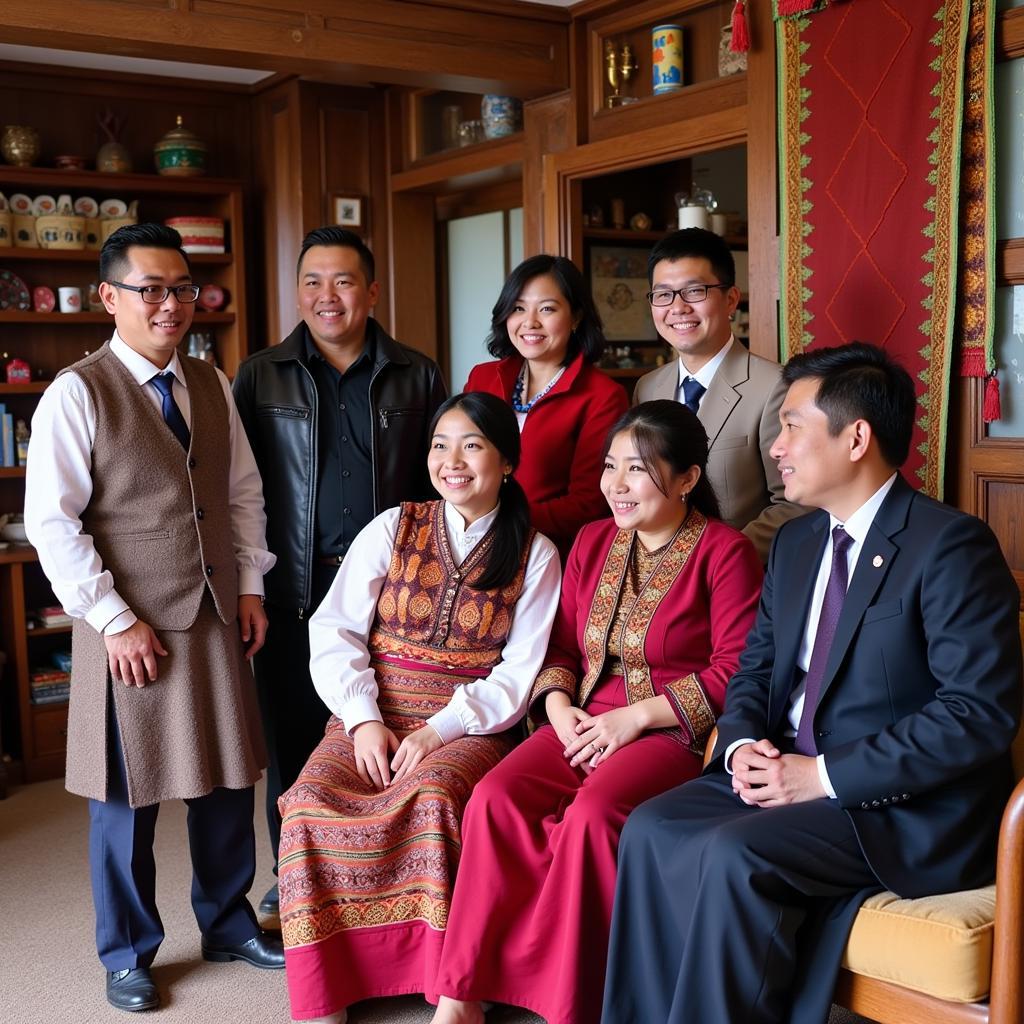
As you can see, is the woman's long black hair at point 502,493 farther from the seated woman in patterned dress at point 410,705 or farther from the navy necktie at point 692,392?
the navy necktie at point 692,392

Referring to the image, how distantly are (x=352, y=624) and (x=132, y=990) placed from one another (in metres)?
0.90

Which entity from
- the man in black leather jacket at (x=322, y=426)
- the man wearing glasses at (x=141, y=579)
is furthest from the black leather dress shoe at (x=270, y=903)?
the man in black leather jacket at (x=322, y=426)

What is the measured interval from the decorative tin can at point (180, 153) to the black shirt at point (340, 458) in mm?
2515

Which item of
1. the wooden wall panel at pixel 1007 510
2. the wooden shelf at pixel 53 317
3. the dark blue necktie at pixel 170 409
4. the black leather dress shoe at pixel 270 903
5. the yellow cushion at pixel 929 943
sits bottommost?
the black leather dress shoe at pixel 270 903

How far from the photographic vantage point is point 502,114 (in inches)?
184

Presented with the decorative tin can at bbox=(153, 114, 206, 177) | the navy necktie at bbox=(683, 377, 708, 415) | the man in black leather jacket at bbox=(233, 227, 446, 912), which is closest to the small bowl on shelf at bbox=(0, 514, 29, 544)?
the decorative tin can at bbox=(153, 114, 206, 177)

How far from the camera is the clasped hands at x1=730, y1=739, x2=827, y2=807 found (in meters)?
2.16

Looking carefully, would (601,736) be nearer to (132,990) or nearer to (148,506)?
(148,506)

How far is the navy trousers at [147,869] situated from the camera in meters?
2.65

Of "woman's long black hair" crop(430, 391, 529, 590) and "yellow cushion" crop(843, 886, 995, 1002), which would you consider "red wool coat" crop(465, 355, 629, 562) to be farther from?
"yellow cushion" crop(843, 886, 995, 1002)

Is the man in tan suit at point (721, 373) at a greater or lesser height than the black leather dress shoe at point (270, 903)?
greater

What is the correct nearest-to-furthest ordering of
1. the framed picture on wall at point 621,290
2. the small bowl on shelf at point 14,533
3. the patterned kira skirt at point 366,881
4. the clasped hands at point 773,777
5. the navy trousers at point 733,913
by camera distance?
the navy trousers at point 733,913 → the clasped hands at point 773,777 → the patterned kira skirt at point 366,881 → the small bowl on shelf at point 14,533 → the framed picture on wall at point 621,290

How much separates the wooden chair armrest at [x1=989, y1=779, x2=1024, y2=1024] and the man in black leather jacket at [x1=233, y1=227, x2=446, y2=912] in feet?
5.30

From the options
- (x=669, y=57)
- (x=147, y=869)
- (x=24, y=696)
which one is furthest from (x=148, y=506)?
(x=669, y=57)
